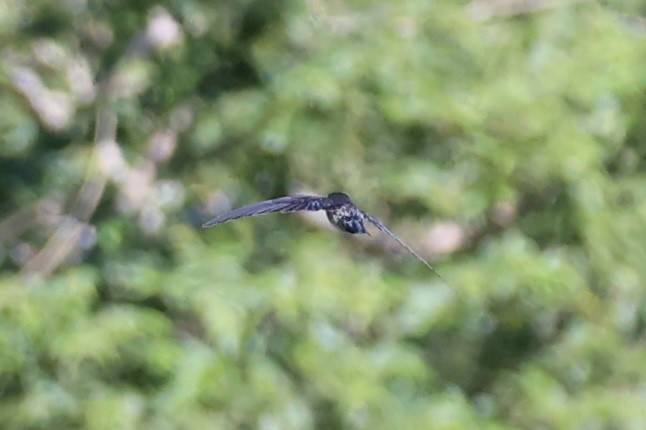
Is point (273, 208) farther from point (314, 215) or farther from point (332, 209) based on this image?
point (314, 215)

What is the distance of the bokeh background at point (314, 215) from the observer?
1478 millimetres

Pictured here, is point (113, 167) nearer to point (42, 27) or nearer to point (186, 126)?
point (186, 126)

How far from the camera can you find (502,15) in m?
1.72

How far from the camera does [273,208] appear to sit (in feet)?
2.35

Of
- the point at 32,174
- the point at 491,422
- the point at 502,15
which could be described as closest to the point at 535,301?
the point at 491,422

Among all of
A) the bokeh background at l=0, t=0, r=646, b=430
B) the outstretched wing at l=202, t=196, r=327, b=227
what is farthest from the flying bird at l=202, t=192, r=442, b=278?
the bokeh background at l=0, t=0, r=646, b=430

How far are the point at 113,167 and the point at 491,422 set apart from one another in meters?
0.80

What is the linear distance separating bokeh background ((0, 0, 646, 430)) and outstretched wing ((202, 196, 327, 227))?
0.65m

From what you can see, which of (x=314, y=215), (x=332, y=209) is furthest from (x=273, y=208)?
(x=314, y=215)

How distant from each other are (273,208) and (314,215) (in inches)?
42.2

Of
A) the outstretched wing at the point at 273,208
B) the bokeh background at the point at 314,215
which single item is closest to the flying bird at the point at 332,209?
the outstretched wing at the point at 273,208

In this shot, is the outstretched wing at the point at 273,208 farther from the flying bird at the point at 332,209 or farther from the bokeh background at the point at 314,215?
the bokeh background at the point at 314,215

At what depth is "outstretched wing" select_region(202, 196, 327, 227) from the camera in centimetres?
68

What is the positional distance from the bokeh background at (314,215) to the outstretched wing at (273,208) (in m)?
0.65
